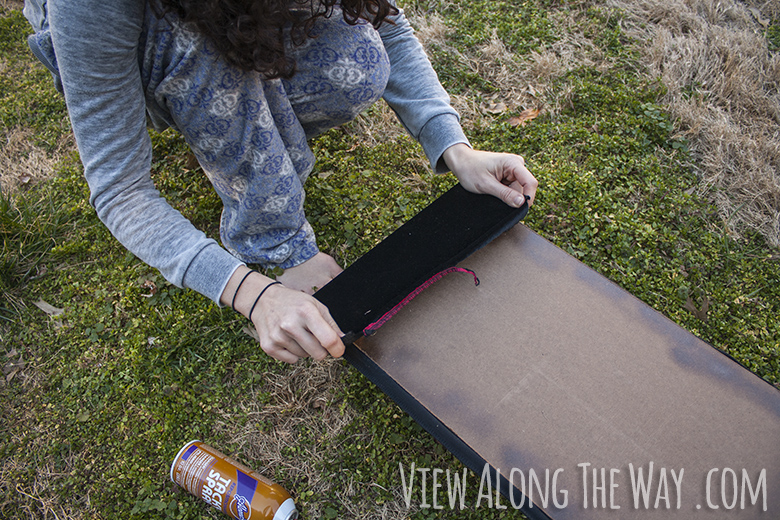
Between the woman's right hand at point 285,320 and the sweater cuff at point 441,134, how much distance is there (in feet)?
2.45

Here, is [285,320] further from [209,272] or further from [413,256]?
[413,256]

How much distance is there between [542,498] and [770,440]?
596 mm

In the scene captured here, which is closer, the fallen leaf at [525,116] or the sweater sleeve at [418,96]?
the sweater sleeve at [418,96]

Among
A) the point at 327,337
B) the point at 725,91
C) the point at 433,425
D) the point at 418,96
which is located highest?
the point at 418,96

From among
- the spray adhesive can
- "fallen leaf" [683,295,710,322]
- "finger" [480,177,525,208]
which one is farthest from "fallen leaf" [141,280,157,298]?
"fallen leaf" [683,295,710,322]

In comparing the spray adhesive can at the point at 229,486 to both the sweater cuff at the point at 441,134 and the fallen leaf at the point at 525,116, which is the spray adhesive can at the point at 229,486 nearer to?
the sweater cuff at the point at 441,134

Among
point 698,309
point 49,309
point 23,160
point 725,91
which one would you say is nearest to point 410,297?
point 698,309

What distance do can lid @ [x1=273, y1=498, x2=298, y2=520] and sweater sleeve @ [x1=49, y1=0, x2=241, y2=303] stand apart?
0.67 metres

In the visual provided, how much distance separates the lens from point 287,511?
55.7 inches

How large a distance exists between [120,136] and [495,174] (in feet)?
3.57

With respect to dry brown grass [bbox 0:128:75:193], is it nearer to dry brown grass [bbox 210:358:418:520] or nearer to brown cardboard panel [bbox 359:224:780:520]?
dry brown grass [bbox 210:358:418:520]

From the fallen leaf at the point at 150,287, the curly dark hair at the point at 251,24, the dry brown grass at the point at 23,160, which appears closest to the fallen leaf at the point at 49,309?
the fallen leaf at the point at 150,287

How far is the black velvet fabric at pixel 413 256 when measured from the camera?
4.44 ft

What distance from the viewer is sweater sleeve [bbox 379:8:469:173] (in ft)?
5.43
